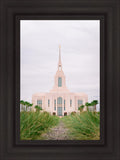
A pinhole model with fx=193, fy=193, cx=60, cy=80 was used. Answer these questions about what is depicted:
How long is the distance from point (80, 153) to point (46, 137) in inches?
11.5

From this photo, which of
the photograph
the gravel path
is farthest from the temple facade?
the gravel path

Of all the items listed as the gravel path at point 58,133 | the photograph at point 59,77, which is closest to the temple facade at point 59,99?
the photograph at point 59,77

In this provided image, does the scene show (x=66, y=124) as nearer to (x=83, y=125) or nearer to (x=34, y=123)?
(x=83, y=125)

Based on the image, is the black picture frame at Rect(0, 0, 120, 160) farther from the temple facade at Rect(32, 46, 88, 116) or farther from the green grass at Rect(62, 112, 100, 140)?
the temple facade at Rect(32, 46, 88, 116)

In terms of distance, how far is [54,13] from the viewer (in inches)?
54.6

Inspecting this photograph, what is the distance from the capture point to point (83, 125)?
4.94 feet

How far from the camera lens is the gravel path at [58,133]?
148 centimetres

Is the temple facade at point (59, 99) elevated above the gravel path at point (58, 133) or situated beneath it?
elevated above
